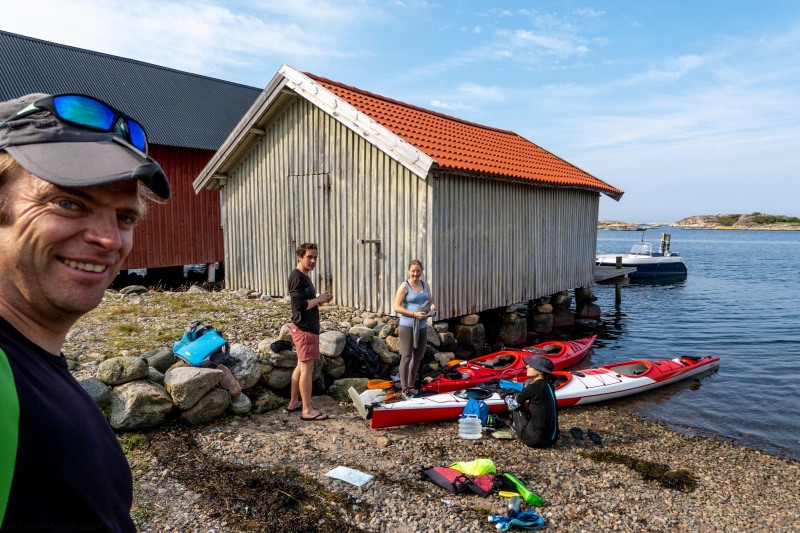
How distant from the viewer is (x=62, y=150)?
125cm

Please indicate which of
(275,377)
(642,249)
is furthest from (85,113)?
(642,249)

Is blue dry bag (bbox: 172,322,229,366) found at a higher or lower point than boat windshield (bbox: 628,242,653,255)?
lower

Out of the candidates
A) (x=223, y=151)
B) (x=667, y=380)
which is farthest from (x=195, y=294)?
(x=667, y=380)

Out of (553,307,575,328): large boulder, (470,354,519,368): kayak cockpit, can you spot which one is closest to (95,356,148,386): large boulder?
(470,354,519,368): kayak cockpit

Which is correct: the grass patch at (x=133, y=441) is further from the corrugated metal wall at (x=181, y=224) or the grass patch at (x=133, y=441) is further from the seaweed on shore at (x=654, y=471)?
the corrugated metal wall at (x=181, y=224)

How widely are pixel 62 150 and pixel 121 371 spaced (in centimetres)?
685

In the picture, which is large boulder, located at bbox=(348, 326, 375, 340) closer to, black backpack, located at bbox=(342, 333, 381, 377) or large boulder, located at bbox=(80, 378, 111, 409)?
black backpack, located at bbox=(342, 333, 381, 377)

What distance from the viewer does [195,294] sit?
47.6 ft

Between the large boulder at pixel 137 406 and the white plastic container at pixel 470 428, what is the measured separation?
4.33 m

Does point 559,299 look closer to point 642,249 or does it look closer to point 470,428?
point 470,428

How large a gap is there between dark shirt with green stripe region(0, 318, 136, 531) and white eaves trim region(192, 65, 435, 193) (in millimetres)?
9735

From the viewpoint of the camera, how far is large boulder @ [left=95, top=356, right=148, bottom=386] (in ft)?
23.1

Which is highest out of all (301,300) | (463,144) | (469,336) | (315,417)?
(463,144)

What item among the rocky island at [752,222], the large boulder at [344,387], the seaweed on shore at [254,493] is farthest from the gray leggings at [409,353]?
the rocky island at [752,222]
